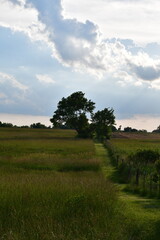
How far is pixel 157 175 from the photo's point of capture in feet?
58.4

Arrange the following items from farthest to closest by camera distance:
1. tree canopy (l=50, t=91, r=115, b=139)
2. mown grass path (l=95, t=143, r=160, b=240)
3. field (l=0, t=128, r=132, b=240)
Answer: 1. tree canopy (l=50, t=91, r=115, b=139)
2. mown grass path (l=95, t=143, r=160, b=240)
3. field (l=0, t=128, r=132, b=240)

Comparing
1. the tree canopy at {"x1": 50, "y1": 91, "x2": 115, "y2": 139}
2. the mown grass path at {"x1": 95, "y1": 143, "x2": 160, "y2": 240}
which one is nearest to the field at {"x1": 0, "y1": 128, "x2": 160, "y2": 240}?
the mown grass path at {"x1": 95, "y1": 143, "x2": 160, "y2": 240}

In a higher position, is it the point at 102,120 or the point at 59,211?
the point at 102,120

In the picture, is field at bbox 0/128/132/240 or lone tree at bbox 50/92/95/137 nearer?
field at bbox 0/128/132/240

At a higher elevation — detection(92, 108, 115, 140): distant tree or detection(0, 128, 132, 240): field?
detection(92, 108, 115, 140): distant tree

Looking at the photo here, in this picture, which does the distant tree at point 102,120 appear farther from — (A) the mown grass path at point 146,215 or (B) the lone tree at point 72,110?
(A) the mown grass path at point 146,215

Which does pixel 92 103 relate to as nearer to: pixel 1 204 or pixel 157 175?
pixel 157 175

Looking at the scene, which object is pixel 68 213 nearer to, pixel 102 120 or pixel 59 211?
pixel 59 211

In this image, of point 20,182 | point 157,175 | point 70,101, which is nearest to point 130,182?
A: point 157,175

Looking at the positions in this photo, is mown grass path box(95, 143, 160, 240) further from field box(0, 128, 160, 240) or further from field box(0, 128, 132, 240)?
field box(0, 128, 132, 240)

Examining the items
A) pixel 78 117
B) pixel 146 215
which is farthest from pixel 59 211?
pixel 78 117

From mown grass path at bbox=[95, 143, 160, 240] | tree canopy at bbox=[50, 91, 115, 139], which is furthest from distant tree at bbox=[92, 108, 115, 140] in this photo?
mown grass path at bbox=[95, 143, 160, 240]

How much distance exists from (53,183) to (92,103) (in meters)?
84.6

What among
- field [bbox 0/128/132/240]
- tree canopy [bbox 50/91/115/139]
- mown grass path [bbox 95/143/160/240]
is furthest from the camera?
tree canopy [bbox 50/91/115/139]
